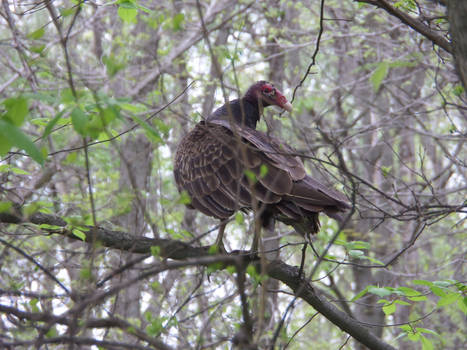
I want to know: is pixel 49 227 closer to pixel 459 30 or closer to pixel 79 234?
pixel 79 234

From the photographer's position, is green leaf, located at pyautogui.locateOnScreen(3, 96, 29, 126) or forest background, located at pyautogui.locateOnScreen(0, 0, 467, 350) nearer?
green leaf, located at pyautogui.locateOnScreen(3, 96, 29, 126)

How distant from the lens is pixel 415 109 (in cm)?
807

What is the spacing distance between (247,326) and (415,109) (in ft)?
23.7

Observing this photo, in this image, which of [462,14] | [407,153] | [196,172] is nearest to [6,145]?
[462,14]

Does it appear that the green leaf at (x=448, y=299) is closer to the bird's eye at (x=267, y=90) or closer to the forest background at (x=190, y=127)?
the forest background at (x=190, y=127)

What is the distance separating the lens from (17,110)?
172 cm

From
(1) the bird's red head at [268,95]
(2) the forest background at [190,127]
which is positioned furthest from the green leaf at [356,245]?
(1) the bird's red head at [268,95]

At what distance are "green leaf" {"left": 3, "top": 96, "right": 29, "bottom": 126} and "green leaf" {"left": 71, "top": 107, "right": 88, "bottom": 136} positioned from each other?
0.48 feet

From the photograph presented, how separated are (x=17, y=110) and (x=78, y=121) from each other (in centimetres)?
20

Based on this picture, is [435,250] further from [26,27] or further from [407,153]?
[26,27]

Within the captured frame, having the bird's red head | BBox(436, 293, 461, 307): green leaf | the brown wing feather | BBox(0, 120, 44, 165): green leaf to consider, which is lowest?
BBox(0, 120, 44, 165): green leaf

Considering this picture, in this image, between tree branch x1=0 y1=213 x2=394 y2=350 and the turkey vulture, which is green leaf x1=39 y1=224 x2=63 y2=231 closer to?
tree branch x1=0 y1=213 x2=394 y2=350

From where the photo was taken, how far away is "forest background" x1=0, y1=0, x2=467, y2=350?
2890mm

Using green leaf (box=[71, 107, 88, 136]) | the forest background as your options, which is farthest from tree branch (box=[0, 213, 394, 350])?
green leaf (box=[71, 107, 88, 136])
